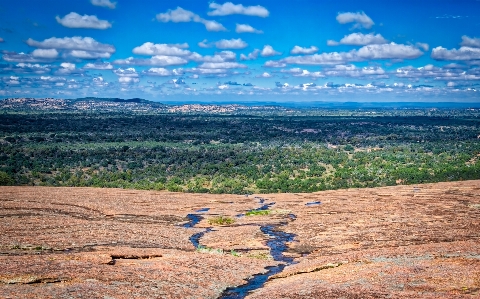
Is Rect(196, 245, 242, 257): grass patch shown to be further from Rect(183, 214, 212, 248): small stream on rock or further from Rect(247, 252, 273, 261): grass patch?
Rect(183, 214, 212, 248): small stream on rock

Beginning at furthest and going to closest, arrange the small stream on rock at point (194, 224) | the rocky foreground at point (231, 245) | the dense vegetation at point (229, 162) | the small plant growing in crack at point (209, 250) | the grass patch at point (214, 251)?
the dense vegetation at point (229, 162) < the small stream on rock at point (194, 224) < the small plant growing in crack at point (209, 250) < the grass patch at point (214, 251) < the rocky foreground at point (231, 245)

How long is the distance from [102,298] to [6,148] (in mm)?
96112

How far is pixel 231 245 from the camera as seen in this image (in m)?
33.9

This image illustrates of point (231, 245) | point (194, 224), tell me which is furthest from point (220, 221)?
point (231, 245)

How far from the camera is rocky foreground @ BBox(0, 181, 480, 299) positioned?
21156 millimetres

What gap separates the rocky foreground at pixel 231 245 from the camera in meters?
21.2

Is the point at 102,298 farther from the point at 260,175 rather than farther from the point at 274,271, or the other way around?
the point at 260,175

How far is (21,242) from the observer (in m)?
30.0

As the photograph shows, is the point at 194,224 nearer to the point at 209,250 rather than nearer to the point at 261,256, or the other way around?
the point at 209,250

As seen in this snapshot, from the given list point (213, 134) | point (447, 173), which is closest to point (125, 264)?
point (447, 173)

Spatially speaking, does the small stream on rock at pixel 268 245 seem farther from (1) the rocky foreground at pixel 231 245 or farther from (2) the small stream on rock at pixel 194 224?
(1) the rocky foreground at pixel 231 245

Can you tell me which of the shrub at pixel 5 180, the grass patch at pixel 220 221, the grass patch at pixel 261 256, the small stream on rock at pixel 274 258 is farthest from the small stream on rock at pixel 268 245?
the shrub at pixel 5 180

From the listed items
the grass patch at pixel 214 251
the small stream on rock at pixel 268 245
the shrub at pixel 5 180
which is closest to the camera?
the small stream on rock at pixel 268 245

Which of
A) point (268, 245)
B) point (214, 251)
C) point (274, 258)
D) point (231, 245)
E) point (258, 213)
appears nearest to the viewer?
point (274, 258)
